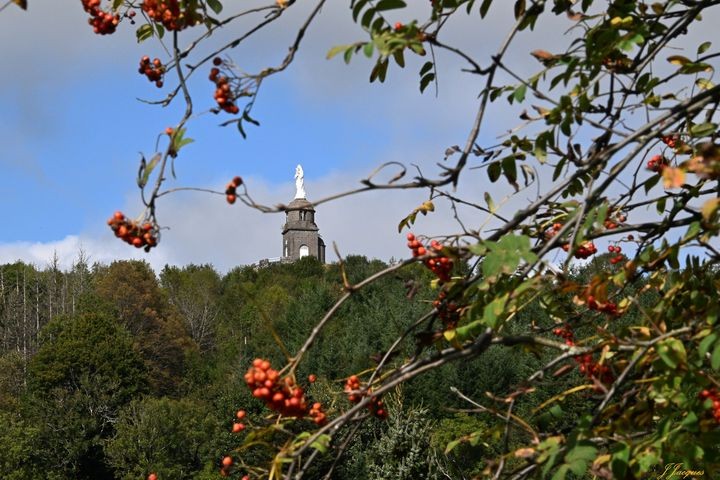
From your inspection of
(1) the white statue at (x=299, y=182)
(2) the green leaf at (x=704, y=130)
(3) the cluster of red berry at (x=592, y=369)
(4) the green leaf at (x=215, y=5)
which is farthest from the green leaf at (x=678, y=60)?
(1) the white statue at (x=299, y=182)

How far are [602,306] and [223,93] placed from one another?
1127mm

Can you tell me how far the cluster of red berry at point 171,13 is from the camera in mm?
2596

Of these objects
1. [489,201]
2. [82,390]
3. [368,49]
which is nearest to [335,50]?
[368,49]

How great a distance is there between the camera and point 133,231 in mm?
2299

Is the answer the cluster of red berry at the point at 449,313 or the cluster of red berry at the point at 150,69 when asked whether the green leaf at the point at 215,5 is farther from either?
the cluster of red berry at the point at 449,313

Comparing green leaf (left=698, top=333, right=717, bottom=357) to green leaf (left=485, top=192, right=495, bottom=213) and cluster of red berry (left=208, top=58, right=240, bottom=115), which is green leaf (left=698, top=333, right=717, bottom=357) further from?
cluster of red berry (left=208, top=58, right=240, bottom=115)

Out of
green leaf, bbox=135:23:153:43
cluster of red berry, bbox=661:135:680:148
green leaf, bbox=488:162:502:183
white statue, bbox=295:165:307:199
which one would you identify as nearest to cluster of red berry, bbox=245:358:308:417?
green leaf, bbox=488:162:502:183

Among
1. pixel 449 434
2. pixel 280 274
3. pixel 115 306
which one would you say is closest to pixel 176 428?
pixel 449 434

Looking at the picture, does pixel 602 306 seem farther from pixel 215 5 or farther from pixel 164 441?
pixel 164 441

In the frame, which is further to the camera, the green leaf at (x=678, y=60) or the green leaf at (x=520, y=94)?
the green leaf at (x=678, y=60)

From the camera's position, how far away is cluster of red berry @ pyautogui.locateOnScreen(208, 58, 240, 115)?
2.45 metres

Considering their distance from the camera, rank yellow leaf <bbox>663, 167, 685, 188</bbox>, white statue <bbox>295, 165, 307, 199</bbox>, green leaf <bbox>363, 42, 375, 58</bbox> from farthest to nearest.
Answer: white statue <bbox>295, 165, 307, 199</bbox>, green leaf <bbox>363, 42, 375, 58</bbox>, yellow leaf <bbox>663, 167, 685, 188</bbox>

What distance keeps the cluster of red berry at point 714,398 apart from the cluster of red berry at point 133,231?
1.32 m

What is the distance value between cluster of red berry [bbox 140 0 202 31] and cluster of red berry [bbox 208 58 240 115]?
0.76 ft
